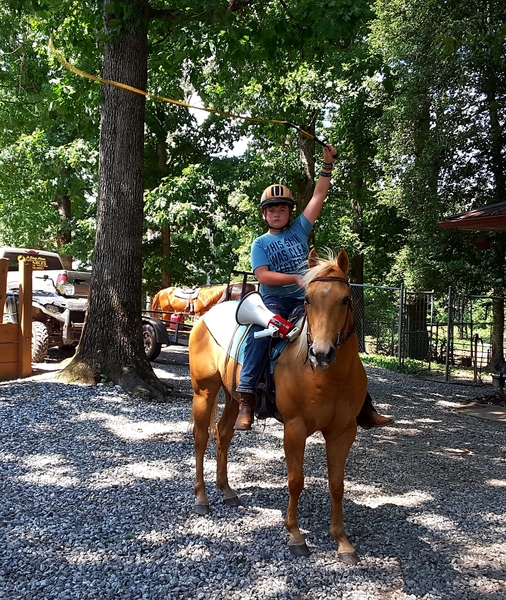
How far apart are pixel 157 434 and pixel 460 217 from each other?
6338 mm

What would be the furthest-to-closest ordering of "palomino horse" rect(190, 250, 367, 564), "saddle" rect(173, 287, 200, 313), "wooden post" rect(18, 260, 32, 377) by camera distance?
"saddle" rect(173, 287, 200, 313), "wooden post" rect(18, 260, 32, 377), "palomino horse" rect(190, 250, 367, 564)

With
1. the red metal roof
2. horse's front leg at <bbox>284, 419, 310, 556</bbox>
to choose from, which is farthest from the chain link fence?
horse's front leg at <bbox>284, 419, 310, 556</bbox>

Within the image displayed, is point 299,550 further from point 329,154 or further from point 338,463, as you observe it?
point 329,154

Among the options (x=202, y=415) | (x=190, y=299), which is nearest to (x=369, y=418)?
(x=202, y=415)

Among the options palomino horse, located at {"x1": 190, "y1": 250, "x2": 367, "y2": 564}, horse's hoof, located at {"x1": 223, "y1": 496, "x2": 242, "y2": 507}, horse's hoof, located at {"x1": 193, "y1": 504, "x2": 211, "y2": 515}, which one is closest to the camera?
palomino horse, located at {"x1": 190, "y1": 250, "x2": 367, "y2": 564}

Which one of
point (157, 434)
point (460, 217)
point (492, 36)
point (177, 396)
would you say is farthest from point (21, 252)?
point (492, 36)

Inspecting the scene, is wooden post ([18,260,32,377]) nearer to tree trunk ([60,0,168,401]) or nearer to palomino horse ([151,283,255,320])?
tree trunk ([60,0,168,401])

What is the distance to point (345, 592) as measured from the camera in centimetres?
302

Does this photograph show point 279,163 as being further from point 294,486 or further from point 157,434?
point 294,486

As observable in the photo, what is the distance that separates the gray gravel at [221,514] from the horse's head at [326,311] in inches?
53.3

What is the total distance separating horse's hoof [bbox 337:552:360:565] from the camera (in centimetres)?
333

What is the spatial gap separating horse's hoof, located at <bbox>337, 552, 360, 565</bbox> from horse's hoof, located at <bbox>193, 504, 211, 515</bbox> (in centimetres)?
114

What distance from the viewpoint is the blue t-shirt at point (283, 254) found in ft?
12.3

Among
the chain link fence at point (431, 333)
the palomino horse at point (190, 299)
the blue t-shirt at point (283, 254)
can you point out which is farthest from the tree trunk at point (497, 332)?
Answer: the blue t-shirt at point (283, 254)
